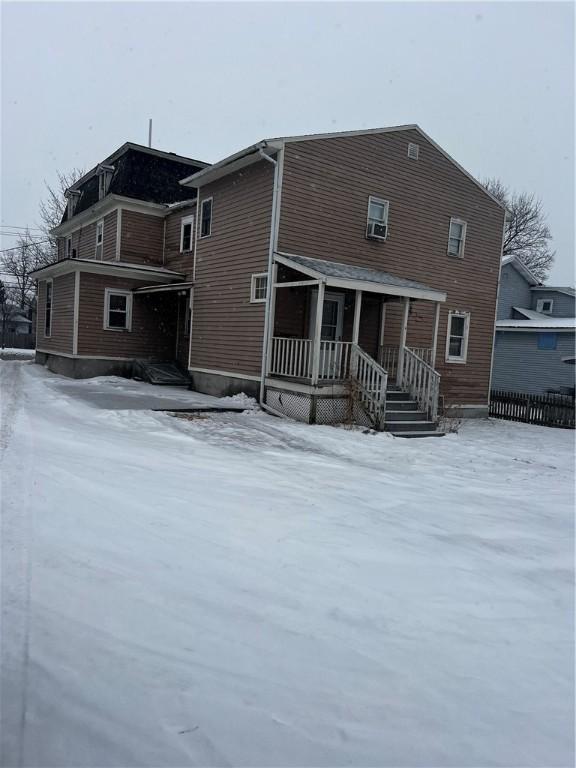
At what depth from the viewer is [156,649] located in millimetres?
2947

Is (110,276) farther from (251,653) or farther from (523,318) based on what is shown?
(523,318)

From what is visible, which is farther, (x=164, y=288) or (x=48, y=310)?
(x=48, y=310)

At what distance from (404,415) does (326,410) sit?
177cm

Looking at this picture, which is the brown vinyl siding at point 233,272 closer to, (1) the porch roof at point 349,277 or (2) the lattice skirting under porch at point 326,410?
(1) the porch roof at point 349,277

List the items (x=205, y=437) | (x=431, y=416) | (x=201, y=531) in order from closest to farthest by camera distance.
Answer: (x=201, y=531)
(x=205, y=437)
(x=431, y=416)

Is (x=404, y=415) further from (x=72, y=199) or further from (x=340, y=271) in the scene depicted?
(x=72, y=199)

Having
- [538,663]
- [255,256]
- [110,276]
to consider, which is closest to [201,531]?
[538,663]

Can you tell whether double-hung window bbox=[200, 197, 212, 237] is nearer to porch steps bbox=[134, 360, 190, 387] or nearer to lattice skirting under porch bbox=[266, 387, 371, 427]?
porch steps bbox=[134, 360, 190, 387]

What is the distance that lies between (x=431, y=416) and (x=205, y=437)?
5.68 metres

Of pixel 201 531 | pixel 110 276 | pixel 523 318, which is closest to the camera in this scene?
pixel 201 531

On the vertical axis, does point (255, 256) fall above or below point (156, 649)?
above

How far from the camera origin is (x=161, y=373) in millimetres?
17016

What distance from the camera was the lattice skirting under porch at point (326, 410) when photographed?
11.5m

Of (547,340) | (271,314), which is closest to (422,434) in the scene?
(271,314)
